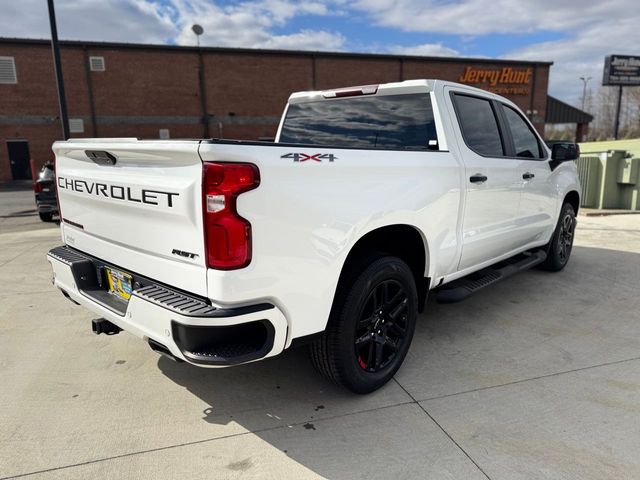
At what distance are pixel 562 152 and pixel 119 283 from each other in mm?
4544

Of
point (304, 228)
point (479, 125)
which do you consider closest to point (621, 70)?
point (479, 125)

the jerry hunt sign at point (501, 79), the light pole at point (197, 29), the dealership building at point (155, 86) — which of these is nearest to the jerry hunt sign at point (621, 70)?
the jerry hunt sign at point (501, 79)

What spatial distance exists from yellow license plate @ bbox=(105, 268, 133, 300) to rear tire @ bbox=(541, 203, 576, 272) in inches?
189

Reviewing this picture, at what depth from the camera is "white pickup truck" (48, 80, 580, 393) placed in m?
2.15

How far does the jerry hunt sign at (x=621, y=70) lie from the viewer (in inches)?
1422

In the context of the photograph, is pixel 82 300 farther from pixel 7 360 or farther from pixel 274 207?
pixel 274 207

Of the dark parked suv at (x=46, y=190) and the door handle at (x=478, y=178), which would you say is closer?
the door handle at (x=478, y=178)

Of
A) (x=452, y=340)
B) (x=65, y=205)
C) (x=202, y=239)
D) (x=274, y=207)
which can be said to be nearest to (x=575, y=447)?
(x=452, y=340)

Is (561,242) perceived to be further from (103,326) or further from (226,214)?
(103,326)

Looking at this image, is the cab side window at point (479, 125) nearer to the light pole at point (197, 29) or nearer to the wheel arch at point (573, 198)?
the wheel arch at point (573, 198)

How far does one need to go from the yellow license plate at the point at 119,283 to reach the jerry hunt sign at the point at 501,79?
33.7 m

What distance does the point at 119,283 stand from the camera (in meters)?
2.78

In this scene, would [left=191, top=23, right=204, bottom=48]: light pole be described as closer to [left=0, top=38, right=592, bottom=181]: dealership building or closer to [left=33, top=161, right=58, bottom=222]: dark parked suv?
[left=0, top=38, right=592, bottom=181]: dealership building

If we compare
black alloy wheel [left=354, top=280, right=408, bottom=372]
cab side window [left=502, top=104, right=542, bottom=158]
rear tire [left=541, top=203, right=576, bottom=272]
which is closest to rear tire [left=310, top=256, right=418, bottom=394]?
black alloy wheel [left=354, top=280, right=408, bottom=372]
